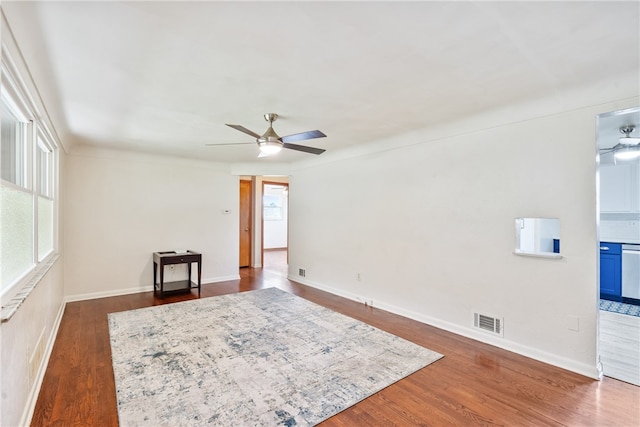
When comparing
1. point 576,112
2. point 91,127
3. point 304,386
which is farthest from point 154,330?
point 576,112

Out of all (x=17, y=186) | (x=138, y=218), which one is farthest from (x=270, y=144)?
(x=138, y=218)

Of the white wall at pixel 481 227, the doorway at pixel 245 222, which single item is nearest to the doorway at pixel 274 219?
the doorway at pixel 245 222

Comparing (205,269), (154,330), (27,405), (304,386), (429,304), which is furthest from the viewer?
(205,269)

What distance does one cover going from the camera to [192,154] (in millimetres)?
5277

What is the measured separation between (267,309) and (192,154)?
2884 millimetres

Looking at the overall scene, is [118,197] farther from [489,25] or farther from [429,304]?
[489,25]

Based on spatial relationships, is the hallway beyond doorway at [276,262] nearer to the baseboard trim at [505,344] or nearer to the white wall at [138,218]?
the white wall at [138,218]

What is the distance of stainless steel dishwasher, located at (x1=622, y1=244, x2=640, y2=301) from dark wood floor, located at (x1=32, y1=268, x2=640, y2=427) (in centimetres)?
302

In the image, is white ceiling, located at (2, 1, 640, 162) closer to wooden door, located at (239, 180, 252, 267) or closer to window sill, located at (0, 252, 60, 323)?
window sill, located at (0, 252, 60, 323)

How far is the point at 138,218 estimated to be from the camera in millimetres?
5289

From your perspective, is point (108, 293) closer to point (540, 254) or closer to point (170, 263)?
point (170, 263)

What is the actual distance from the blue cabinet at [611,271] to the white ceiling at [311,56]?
361 centimetres

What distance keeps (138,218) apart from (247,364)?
3.73m

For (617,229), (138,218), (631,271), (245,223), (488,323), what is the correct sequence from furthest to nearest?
(245,223) < (138,218) < (617,229) < (631,271) < (488,323)
